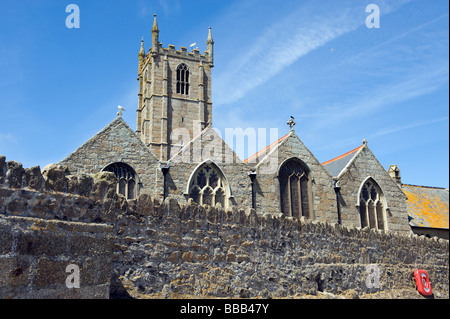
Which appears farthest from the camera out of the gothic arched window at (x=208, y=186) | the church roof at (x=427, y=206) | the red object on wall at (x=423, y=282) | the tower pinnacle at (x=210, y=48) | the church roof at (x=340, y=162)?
the tower pinnacle at (x=210, y=48)

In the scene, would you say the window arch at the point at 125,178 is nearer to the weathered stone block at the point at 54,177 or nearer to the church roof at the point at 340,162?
the church roof at the point at 340,162

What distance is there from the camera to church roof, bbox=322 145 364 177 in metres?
24.8

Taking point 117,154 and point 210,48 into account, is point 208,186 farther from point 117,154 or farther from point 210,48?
point 210,48

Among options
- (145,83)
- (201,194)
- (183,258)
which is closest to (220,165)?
(201,194)

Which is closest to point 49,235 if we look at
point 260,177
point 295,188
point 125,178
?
point 125,178

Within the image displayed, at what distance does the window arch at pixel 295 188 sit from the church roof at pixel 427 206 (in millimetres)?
8435

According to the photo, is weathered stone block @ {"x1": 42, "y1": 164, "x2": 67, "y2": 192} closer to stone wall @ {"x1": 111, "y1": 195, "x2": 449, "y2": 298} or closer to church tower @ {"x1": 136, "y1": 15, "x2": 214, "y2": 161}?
stone wall @ {"x1": 111, "y1": 195, "x2": 449, "y2": 298}

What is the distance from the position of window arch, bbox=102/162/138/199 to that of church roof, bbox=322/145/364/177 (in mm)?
11970

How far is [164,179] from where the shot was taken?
64.0 feet

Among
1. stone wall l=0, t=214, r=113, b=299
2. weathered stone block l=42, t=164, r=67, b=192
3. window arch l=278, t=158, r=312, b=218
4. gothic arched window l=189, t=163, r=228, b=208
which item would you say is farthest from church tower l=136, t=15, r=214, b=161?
stone wall l=0, t=214, r=113, b=299

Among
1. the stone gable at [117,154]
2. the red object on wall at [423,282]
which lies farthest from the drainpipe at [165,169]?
the red object on wall at [423,282]

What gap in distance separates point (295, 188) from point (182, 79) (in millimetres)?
28011

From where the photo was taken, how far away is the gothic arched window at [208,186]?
20312mm
